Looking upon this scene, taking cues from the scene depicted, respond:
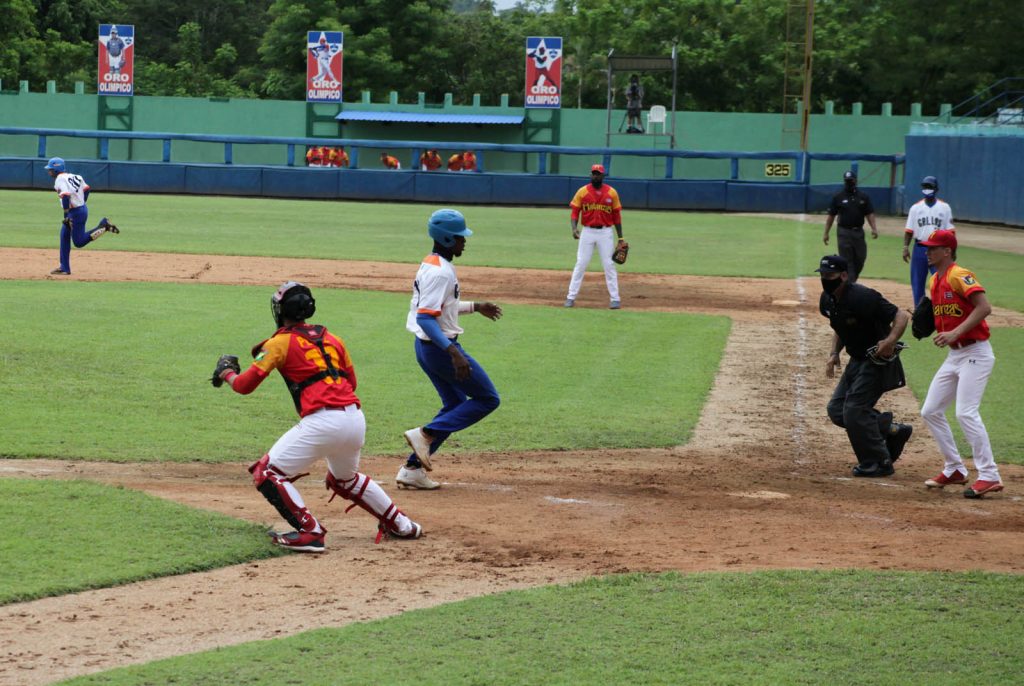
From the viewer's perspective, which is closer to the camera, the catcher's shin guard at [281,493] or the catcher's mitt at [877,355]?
the catcher's shin guard at [281,493]

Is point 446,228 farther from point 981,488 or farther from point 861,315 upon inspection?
point 981,488

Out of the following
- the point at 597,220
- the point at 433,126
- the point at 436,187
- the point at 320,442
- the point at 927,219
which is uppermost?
the point at 433,126

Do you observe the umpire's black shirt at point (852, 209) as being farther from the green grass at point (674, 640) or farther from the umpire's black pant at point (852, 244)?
the green grass at point (674, 640)

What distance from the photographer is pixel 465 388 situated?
9023 mm

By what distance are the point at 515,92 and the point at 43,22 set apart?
25257 millimetres

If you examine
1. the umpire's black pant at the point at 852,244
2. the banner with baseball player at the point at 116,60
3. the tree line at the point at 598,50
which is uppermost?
the tree line at the point at 598,50

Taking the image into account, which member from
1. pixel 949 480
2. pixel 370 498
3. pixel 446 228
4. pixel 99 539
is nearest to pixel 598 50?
pixel 949 480

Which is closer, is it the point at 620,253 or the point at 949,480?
the point at 949,480

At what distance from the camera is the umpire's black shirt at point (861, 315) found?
979cm

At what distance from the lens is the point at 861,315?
32.2ft

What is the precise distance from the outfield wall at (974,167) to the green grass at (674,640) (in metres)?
33.0

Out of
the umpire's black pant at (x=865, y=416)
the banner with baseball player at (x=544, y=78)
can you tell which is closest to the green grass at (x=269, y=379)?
the umpire's black pant at (x=865, y=416)

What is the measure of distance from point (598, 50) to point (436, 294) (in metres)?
56.3

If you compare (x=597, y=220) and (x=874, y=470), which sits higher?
(x=597, y=220)
